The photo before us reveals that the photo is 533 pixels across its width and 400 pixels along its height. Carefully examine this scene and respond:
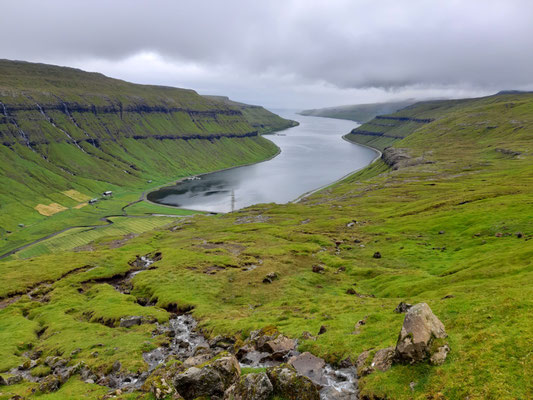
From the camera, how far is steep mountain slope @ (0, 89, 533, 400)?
26531 millimetres

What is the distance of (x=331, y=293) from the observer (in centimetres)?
6325

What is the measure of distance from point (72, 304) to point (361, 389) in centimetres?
6582

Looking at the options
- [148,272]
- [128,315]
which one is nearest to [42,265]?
[148,272]

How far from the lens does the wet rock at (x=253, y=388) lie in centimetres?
2631

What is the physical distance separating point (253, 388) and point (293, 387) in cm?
303

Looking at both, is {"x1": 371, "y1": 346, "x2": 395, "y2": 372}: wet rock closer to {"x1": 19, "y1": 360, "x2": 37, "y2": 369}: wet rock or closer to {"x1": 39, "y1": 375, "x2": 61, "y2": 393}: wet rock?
{"x1": 39, "y1": 375, "x2": 61, "y2": 393}: wet rock

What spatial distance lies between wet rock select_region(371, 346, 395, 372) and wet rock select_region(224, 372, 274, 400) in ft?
29.5

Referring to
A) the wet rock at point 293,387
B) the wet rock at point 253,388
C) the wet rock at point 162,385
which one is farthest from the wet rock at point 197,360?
the wet rock at point 293,387

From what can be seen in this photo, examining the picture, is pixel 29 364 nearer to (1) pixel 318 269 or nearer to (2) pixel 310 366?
(2) pixel 310 366

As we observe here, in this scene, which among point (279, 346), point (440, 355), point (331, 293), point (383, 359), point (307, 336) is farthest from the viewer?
point (331, 293)

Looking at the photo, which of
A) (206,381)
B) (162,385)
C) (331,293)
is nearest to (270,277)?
(331,293)

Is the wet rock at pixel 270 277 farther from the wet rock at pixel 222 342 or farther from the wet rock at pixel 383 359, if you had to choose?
the wet rock at pixel 383 359

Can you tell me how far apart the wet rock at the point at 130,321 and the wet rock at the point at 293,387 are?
38.6m

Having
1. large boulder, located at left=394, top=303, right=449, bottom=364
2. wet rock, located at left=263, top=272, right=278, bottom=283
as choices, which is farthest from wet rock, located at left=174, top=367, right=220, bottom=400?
wet rock, located at left=263, top=272, right=278, bottom=283
